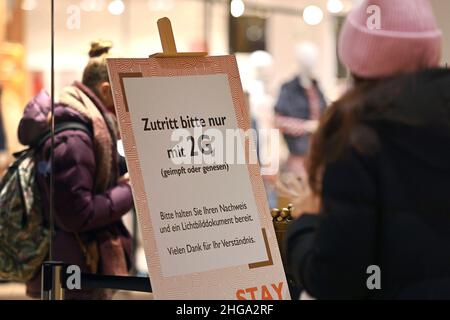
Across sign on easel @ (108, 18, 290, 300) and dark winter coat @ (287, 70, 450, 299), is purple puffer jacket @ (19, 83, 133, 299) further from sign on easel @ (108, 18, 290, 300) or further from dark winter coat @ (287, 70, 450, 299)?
dark winter coat @ (287, 70, 450, 299)

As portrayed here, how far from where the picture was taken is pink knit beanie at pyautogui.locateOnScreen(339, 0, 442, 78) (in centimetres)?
256

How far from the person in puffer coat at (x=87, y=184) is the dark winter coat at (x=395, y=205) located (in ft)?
5.94

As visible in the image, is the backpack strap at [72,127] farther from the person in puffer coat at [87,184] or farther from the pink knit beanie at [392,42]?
the pink knit beanie at [392,42]

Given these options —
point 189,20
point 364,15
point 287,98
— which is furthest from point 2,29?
point 364,15

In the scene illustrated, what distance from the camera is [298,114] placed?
847 cm

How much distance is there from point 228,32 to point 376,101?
246 inches

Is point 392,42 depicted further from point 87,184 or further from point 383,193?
point 87,184

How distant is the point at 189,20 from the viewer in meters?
8.59

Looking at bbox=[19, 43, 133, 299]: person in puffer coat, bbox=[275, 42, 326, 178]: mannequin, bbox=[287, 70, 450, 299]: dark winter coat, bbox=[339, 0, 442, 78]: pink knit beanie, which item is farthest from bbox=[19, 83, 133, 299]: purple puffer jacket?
bbox=[275, 42, 326, 178]: mannequin

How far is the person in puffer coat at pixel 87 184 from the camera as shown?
4129 mm

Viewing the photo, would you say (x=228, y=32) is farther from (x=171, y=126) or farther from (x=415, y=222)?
(x=415, y=222)

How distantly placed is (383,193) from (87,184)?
Result: 1.94 metres
